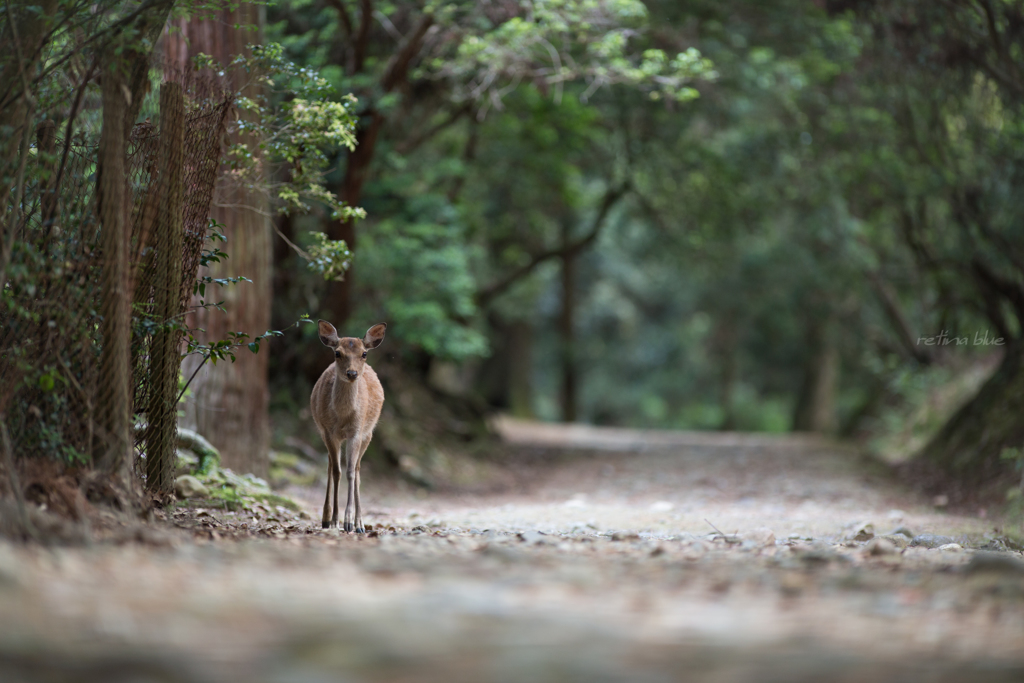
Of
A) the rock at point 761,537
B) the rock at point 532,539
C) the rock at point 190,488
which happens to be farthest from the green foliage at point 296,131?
the rock at point 761,537

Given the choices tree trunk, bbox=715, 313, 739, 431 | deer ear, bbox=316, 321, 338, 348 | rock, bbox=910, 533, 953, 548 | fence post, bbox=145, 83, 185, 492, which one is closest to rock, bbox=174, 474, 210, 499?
fence post, bbox=145, 83, 185, 492

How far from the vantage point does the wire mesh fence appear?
219 inches

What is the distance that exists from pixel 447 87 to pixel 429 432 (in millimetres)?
5289

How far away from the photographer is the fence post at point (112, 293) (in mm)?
5684

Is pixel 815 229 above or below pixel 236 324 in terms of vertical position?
above

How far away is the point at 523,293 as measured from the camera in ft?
83.1

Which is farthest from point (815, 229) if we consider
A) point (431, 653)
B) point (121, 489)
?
point (431, 653)

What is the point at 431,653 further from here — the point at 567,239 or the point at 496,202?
the point at 567,239

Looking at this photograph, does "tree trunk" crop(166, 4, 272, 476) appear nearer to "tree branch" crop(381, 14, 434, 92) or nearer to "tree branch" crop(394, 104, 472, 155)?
"tree branch" crop(381, 14, 434, 92)

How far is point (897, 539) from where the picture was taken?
771 cm

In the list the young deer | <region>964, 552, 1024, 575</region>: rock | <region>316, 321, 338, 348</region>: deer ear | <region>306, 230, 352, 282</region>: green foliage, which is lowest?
<region>964, 552, 1024, 575</region>: rock

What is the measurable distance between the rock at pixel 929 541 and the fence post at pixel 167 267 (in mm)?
5410

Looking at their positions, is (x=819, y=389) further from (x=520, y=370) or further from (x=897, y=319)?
(x=520, y=370)

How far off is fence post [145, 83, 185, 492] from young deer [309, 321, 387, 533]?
1231 millimetres
